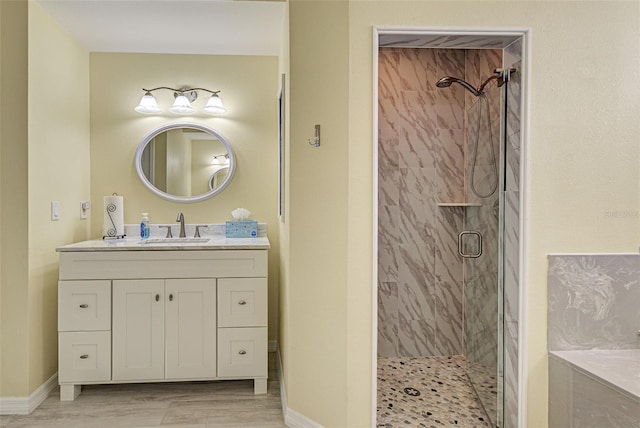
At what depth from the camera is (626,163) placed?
212 centimetres

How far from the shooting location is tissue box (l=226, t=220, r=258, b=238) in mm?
3215

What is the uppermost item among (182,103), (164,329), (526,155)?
(182,103)

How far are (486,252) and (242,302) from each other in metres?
1.50

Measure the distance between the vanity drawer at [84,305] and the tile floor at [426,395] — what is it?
175cm

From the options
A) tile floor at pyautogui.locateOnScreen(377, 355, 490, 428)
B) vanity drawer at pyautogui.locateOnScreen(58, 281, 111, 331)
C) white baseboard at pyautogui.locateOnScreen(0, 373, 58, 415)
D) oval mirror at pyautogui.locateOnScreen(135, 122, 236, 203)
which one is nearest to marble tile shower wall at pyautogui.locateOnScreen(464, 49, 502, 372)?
tile floor at pyautogui.locateOnScreen(377, 355, 490, 428)

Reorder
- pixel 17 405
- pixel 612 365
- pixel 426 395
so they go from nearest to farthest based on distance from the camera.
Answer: pixel 612 365, pixel 17 405, pixel 426 395

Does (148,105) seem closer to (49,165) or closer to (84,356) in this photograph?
(49,165)

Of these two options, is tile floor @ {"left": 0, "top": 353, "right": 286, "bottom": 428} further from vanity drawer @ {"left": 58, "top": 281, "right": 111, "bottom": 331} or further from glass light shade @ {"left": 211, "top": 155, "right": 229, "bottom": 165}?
glass light shade @ {"left": 211, "top": 155, "right": 229, "bottom": 165}

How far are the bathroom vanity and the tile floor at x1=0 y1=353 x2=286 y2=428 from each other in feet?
0.36

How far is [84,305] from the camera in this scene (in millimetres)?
2598

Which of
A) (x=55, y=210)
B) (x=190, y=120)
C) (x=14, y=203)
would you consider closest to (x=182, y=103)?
(x=190, y=120)

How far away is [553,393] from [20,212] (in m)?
3.01

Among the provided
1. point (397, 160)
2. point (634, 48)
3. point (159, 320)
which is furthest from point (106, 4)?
point (634, 48)

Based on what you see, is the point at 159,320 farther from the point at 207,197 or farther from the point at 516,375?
the point at 516,375
